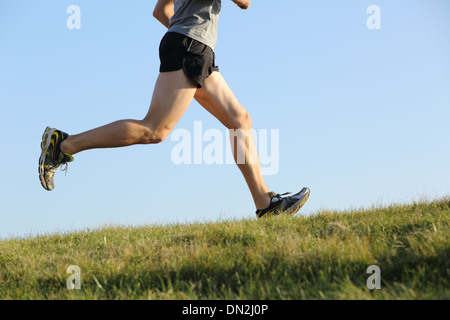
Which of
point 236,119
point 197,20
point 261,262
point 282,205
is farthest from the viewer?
point 282,205

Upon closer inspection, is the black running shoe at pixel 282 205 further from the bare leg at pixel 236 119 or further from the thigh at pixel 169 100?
the thigh at pixel 169 100

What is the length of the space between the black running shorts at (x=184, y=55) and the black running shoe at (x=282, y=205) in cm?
157

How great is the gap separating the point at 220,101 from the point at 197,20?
81 centimetres

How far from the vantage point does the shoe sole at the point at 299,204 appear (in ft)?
16.2

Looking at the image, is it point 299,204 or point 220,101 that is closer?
point 220,101

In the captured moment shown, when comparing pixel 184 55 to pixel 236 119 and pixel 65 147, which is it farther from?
pixel 65 147

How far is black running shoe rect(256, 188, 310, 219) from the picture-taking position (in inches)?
194

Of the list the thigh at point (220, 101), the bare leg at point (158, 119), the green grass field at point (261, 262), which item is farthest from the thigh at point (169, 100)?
the green grass field at point (261, 262)

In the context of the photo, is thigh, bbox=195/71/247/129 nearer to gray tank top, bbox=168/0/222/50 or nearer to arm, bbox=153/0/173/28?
gray tank top, bbox=168/0/222/50

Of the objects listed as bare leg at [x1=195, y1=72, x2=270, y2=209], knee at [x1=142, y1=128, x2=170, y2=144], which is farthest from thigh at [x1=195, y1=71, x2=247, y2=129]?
knee at [x1=142, y1=128, x2=170, y2=144]

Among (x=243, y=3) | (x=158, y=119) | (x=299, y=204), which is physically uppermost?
(x=243, y=3)

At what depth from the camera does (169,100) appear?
162 inches

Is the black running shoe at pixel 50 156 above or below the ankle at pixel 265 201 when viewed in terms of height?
above

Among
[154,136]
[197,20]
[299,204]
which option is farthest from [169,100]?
[299,204]
